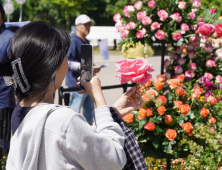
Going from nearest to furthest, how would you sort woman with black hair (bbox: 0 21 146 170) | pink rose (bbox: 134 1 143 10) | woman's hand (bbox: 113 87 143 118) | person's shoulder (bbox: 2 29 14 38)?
1. woman with black hair (bbox: 0 21 146 170)
2. woman's hand (bbox: 113 87 143 118)
3. person's shoulder (bbox: 2 29 14 38)
4. pink rose (bbox: 134 1 143 10)

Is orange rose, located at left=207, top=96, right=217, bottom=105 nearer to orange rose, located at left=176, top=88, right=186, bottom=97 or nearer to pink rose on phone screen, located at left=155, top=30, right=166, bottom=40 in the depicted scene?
orange rose, located at left=176, top=88, right=186, bottom=97

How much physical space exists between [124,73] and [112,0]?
29.3 m

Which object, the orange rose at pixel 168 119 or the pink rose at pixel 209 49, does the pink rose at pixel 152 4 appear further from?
the orange rose at pixel 168 119

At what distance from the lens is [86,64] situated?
1259 mm

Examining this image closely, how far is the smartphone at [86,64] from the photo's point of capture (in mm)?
1232

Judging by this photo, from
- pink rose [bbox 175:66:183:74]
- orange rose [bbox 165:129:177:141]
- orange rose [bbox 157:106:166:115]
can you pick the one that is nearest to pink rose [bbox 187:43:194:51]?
pink rose [bbox 175:66:183:74]

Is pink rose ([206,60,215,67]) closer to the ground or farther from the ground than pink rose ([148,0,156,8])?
closer to the ground

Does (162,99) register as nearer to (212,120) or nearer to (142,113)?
(142,113)

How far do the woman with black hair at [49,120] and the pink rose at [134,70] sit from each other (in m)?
0.16

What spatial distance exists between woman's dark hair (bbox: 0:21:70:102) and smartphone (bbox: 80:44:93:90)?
133 millimetres

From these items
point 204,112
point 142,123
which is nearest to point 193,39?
point 204,112

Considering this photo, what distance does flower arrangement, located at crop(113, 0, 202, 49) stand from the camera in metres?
2.73

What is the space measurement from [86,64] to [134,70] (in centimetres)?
22

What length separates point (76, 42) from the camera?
389 centimetres
